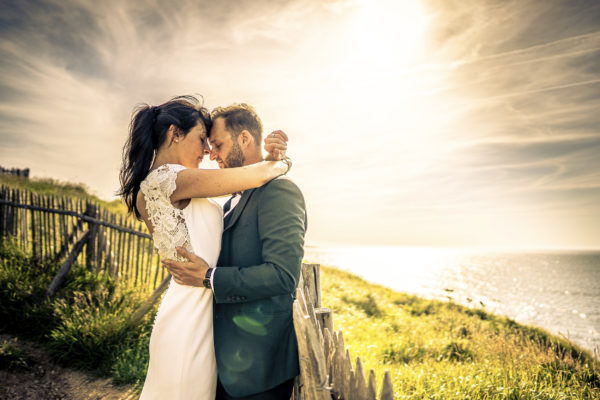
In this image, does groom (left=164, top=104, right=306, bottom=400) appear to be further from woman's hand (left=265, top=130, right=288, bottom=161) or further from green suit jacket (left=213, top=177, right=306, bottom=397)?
woman's hand (left=265, top=130, right=288, bottom=161)

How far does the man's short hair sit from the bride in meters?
0.27

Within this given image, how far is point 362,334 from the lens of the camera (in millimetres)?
7828

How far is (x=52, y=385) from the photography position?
4512mm

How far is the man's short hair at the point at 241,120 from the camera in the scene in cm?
237

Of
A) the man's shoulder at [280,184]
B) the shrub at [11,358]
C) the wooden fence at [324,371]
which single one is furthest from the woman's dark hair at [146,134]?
the shrub at [11,358]

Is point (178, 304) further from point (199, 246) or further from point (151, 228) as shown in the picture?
point (151, 228)

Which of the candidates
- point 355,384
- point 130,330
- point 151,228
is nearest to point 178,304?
point 151,228

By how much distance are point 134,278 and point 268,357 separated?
661 centimetres

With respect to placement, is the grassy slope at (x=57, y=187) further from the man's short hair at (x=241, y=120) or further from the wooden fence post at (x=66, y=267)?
the man's short hair at (x=241, y=120)

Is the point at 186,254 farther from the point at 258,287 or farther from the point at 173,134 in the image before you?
the point at 173,134

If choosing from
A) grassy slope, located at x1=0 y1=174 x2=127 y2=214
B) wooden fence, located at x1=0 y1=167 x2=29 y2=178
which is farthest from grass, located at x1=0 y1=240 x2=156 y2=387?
wooden fence, located at x1=0 y1=167 x2=29 y2=178

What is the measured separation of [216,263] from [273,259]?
63 cm

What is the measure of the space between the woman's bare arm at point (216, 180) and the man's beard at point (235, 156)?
0.35 m

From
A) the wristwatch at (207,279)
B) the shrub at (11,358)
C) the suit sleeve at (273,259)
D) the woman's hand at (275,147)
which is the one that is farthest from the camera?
the shrub at (11,358)
